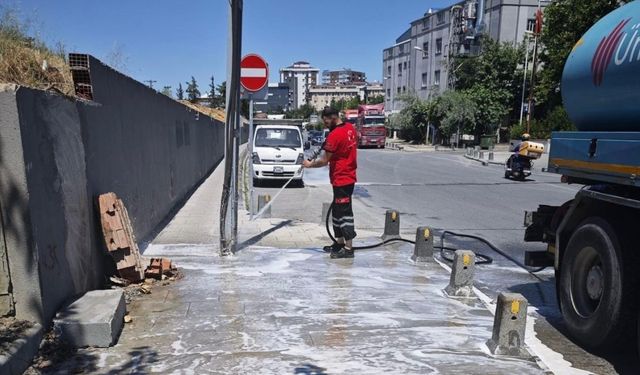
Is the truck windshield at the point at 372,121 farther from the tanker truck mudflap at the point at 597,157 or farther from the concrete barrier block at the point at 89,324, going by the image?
the concrete barrier block at the point at 89,324

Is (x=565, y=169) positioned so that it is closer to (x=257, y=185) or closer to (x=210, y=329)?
(x=210, y=329)

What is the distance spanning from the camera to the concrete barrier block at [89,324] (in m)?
3.75

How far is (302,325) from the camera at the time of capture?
4449 mm

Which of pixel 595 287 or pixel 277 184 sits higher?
pixel 595 287

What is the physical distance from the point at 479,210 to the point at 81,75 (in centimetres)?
949

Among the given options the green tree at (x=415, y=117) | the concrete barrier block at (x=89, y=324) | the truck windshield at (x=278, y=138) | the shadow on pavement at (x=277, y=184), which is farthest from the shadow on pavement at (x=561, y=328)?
the green tree at (x=415, y=117)

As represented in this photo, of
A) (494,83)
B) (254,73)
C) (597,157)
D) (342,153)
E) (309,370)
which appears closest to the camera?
(309,370)

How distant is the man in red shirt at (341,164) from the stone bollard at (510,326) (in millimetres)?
3063

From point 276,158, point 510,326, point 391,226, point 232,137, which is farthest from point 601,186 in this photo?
point 276,158

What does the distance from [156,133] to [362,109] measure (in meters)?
42.0

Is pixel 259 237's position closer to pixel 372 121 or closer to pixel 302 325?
pixel 302 325

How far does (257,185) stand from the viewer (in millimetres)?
17125

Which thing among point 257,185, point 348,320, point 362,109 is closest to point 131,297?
point 348,320

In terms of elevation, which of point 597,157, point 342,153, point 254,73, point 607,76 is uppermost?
point 254,73
